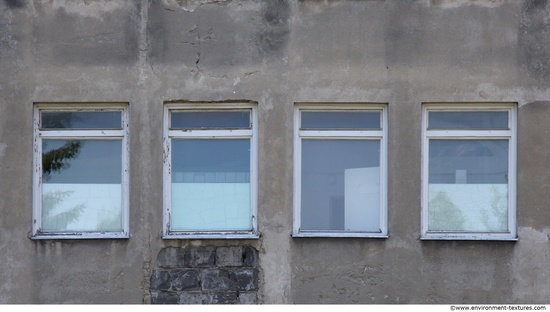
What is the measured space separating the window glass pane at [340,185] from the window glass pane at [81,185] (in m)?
1.89

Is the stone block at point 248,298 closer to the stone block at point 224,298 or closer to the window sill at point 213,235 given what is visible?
the stone block at point 224,298

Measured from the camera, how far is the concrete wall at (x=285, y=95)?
8977 millimetres

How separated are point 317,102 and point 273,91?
17.6 inches

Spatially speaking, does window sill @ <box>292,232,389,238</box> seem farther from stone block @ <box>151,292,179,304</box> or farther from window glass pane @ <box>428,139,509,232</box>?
stone block @ <box>151,292,179,304</box>

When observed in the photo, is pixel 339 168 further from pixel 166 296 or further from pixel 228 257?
pixel 166 296

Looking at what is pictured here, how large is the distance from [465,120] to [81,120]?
3835mm

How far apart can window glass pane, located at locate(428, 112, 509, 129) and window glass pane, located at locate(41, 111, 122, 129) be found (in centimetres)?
315

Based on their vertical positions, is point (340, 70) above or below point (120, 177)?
above

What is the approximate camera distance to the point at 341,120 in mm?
9219

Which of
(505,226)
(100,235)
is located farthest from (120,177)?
(505,226)

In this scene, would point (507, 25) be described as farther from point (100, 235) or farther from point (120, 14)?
point (100, 235)

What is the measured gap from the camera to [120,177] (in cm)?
923

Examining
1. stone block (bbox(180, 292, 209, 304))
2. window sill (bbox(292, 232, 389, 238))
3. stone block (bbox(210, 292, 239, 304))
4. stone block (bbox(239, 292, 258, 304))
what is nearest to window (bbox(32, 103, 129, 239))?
stone block (bbox(180, 292, 209, 304))

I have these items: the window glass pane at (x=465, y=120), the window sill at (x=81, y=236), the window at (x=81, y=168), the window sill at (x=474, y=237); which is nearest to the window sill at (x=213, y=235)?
the window sill at (x=81, y=236)
